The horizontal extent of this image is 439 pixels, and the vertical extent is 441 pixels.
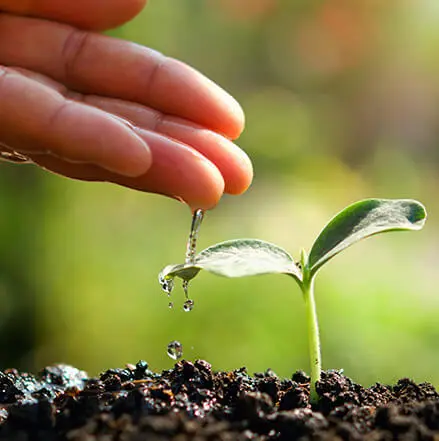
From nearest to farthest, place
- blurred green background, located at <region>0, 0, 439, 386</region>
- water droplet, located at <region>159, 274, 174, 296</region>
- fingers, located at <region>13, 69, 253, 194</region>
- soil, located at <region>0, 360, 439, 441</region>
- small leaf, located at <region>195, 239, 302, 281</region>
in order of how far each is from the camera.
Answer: soil, located at <region>0, 360, 439, 441</region>, small leaf, located at <region>195, 239, 302, 281</region>, water droplet, located at <region>159, 274, 174, 296</region>, fingers, located at <region>13, 69, 253, 194</region>, blurred green background, located at <region>0, 0, 439, 386</region>

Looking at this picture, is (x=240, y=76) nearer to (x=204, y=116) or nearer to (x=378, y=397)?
(x=204, y=116)

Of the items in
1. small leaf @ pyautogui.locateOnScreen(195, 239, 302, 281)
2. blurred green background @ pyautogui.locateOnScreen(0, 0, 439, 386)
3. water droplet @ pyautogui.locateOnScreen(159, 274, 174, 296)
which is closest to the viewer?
small leaf @ pyautogui.locateOnScreen(195, 239, 302, 281)

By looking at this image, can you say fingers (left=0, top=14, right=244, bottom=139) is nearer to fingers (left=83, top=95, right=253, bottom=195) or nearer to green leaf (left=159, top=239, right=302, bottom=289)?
fingers (left=83, top=95, right=253, bottom=195)

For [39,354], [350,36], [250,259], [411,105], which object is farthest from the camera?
[411,105]

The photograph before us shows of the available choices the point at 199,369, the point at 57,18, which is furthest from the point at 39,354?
the point at 199,369

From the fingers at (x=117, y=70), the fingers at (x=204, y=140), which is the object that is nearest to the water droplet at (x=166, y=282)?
the fingers at (x=204, y=140)

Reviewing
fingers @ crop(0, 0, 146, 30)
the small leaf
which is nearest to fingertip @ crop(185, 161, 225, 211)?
the small leaf

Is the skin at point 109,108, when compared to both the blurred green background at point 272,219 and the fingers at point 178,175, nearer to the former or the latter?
the fingers at point 178,175

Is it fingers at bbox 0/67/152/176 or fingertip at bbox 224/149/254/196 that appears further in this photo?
fingertip at bbox 224/149/254/196
